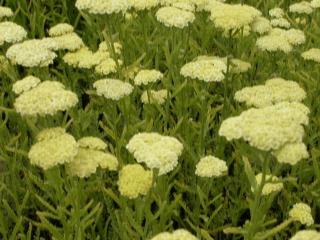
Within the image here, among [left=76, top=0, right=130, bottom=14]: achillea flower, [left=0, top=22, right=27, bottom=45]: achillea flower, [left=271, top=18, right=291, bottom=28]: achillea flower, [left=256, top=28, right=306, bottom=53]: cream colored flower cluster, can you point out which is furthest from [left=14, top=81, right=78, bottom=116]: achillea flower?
[left=271, top=18, right=291, bottom=28]: achillea flower

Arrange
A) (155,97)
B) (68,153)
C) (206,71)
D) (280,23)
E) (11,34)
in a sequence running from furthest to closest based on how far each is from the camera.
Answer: (280,23) → (155,97) → (11,34) → (206,71) → (68,153)

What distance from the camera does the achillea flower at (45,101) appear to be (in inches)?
70.2

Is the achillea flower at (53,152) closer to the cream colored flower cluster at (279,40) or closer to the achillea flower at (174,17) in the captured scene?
the achillea flower at (174,17)

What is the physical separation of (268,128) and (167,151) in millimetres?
330

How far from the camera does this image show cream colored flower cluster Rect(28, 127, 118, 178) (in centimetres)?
169

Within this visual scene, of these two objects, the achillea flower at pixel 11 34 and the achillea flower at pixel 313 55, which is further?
the achillea flower at pixel 313 55

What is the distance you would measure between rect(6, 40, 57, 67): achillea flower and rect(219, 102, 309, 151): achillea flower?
29.6 inches

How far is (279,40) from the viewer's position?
99.7 inches

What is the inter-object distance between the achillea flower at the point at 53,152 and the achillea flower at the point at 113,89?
1.43 feet

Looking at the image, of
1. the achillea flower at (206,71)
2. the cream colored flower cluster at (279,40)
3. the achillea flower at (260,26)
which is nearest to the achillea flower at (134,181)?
the achillea flower at (206,71)

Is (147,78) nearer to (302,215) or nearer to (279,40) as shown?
(279,40)

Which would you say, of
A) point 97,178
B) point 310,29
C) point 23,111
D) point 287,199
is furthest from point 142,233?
point 310,29

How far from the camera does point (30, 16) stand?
3.26 metres

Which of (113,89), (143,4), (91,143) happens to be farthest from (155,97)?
(91,143)
